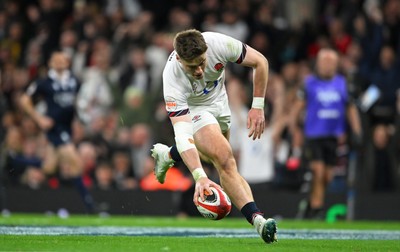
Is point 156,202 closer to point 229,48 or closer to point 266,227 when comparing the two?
point 229,48

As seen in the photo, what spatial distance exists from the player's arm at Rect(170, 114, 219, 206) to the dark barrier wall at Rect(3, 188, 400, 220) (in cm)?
708

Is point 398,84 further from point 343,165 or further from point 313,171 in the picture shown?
point 313,171

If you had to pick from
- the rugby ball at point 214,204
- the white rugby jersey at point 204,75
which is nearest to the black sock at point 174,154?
the white rugby jersey at point 204,75

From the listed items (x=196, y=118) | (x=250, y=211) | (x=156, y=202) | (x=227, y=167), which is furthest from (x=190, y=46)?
(x=156, y=202)

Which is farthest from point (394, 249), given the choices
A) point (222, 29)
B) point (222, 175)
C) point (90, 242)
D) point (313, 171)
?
point (222, 29)

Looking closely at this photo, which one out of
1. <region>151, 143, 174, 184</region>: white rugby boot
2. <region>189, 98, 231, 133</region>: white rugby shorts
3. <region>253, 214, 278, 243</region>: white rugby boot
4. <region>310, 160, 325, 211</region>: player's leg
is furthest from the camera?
<region>310, 160, 325, 211</region>: player's leg

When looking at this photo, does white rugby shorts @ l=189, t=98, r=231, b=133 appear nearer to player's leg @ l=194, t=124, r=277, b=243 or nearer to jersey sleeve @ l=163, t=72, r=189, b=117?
player's leg @ l=194, t=124, r=277, b=243

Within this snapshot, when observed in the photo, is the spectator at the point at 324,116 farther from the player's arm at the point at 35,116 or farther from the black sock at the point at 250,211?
the black sock at the point at 250,211

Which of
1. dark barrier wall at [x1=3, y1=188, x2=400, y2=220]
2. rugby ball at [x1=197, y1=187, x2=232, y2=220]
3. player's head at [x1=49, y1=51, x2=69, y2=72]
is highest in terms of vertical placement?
player's head at [x1=49, y1=51, x2=69, y2=72]

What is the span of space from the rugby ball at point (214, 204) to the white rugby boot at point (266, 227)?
15.3 inches

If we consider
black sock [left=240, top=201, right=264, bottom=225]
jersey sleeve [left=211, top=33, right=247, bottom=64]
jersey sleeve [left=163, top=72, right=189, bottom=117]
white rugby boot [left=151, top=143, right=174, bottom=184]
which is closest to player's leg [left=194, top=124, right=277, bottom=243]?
black sock [left=240, top=201, right=264, bottom=225]

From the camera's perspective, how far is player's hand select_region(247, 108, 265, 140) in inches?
384

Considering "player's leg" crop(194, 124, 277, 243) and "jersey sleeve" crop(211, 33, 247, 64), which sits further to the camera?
"jersey sleeve" crop(211, 33, 247, 64)

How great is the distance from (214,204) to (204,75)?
161 centimetres
